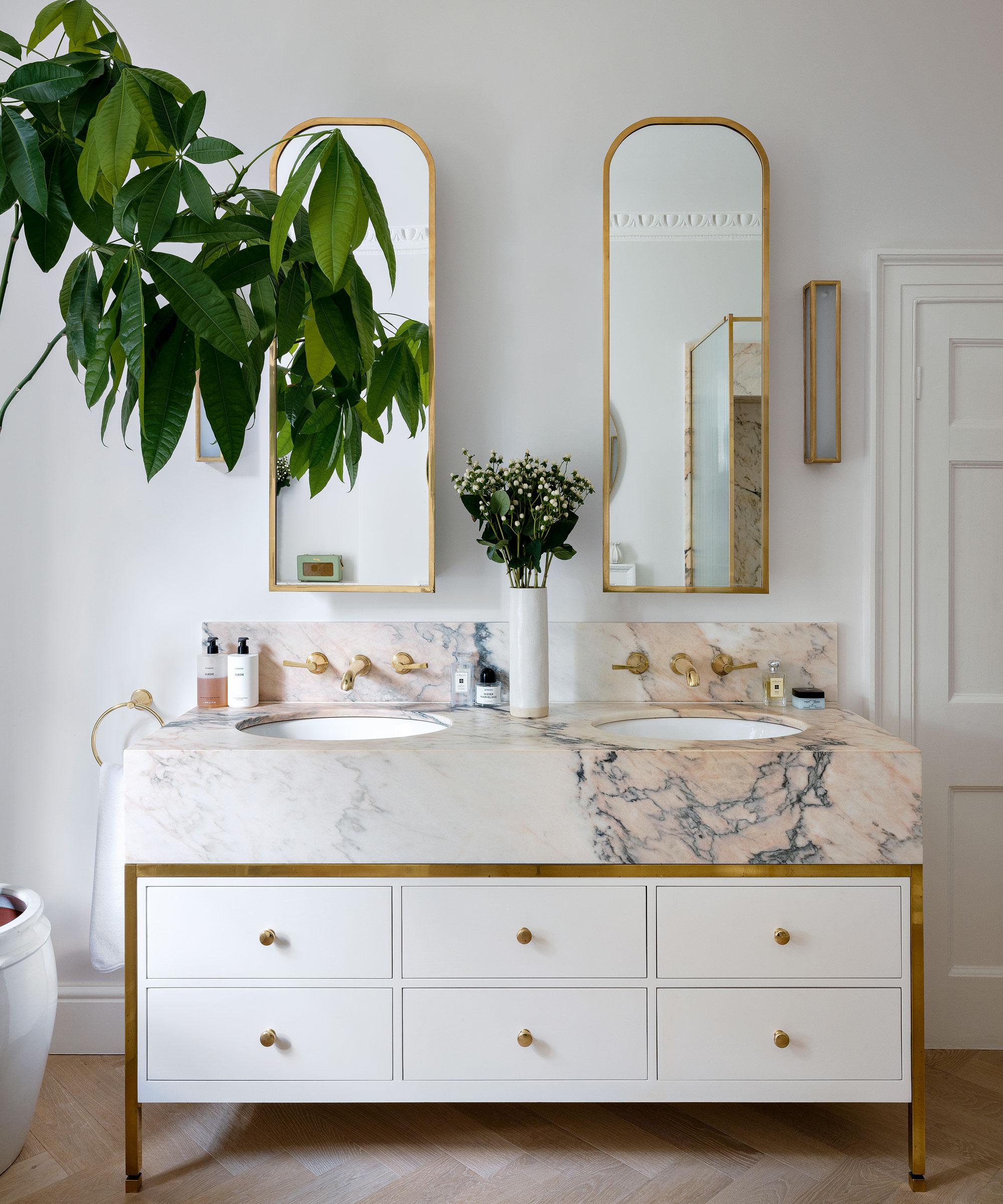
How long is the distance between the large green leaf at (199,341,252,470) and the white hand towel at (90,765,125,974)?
4.92ft

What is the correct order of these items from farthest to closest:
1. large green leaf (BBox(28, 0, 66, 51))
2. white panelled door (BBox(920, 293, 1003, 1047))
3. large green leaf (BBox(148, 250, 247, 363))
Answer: white panelled door (BBox(920, 293, 1003, 1047))
large green leaf (BBox(28, 0, 66, 51))
large green leaf (BBox(148, 250, 247, 363))

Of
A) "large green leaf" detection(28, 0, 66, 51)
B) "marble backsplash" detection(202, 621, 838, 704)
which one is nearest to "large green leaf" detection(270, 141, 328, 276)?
"large green leaf" detection(28, 0, 66, 51)

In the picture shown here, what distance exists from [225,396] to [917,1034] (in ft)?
Answer: 5.35

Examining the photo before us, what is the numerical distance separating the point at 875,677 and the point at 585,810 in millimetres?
916

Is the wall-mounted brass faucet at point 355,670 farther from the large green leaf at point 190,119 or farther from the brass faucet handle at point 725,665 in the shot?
the large green leaf at point 190,119

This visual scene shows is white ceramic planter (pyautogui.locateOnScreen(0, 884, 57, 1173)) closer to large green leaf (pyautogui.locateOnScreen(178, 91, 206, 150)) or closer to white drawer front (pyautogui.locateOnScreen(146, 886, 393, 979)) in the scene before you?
white drawer front (pyautogui.locateOnScreen(146, 886, 393, 979))

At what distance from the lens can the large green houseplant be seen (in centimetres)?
71

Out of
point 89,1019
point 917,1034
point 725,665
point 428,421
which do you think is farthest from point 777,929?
point 89,1019

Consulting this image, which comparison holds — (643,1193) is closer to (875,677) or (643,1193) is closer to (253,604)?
(875,677)

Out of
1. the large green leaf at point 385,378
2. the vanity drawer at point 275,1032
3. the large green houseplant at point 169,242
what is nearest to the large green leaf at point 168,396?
the large green houseplant at point 169,242

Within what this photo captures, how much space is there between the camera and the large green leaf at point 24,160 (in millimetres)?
756

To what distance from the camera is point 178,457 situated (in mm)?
2082

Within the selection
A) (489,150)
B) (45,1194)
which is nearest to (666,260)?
(489,150)

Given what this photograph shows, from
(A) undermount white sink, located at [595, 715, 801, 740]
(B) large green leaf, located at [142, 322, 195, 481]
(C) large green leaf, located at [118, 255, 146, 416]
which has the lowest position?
(A) undermount white sink, located at [595, 715, 801, 740]
